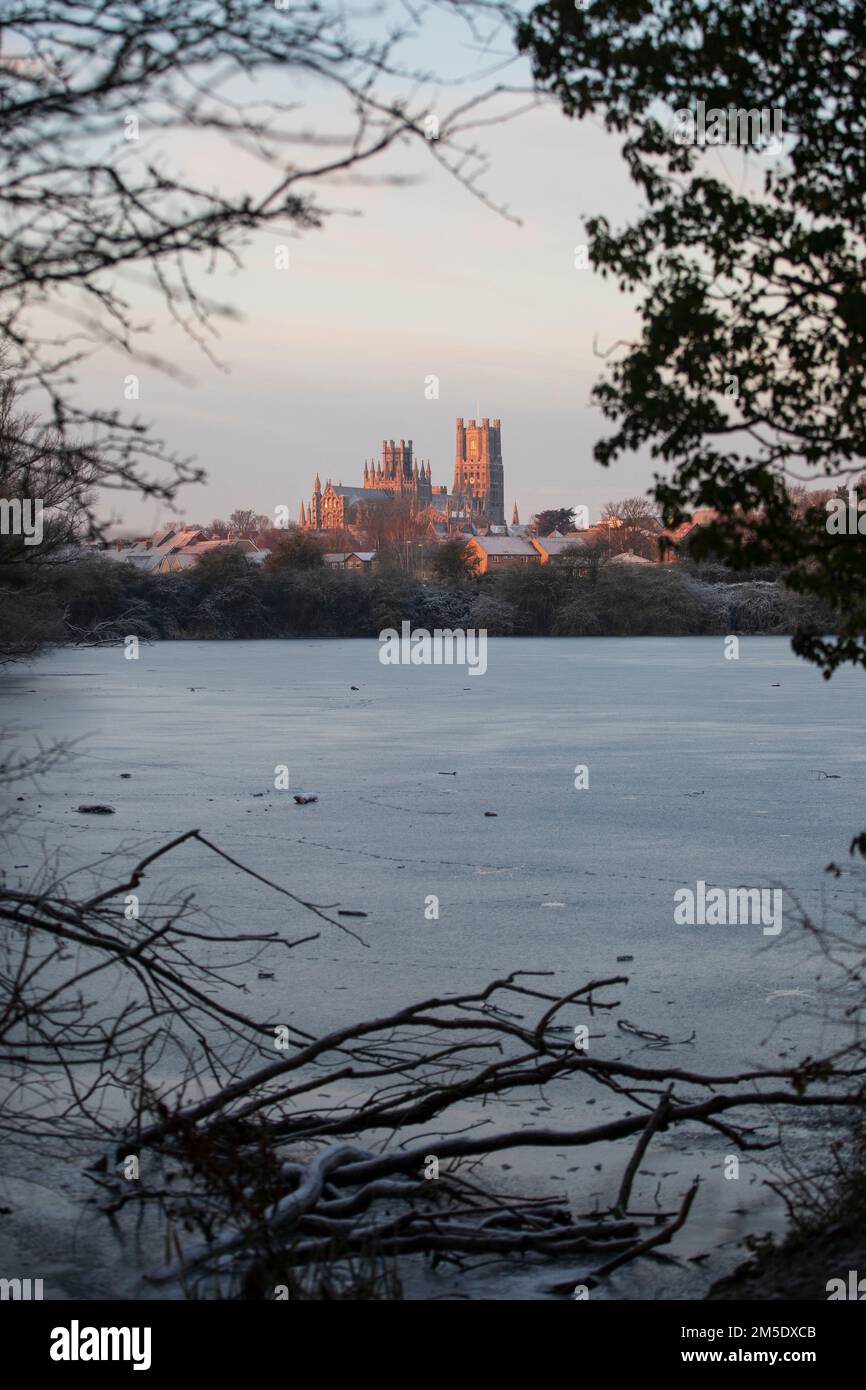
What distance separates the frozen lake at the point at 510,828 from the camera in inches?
318

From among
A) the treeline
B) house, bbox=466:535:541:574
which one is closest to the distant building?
the treeline

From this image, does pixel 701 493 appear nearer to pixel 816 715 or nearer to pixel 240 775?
pixel 240 775

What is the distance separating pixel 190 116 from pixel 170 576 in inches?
2745

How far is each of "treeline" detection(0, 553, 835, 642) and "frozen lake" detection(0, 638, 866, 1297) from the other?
4026cm

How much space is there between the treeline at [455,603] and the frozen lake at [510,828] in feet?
132

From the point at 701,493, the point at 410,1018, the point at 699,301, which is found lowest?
the point at 410,1018

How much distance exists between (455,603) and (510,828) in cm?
6334

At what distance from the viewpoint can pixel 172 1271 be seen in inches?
196

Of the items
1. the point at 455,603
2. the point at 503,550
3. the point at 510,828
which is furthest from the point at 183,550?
the point at 510,828

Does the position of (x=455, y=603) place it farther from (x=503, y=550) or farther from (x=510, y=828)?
(x=510, y=828)

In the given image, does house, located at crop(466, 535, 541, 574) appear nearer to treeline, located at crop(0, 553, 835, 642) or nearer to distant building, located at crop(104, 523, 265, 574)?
distant building, located at crop(104, 523, 265, 574)

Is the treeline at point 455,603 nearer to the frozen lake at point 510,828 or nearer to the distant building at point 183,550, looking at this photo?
the distant building at point 183,550

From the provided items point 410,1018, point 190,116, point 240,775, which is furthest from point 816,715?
point 190,116
